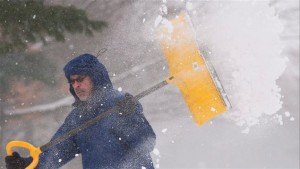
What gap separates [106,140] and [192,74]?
3.16ft

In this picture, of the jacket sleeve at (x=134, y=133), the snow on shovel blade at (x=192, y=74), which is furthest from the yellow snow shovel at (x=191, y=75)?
the jacket sleeve at (x=134, y=133)

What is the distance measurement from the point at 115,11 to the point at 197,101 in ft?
20.2

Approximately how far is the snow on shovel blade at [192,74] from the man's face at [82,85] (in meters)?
0.73

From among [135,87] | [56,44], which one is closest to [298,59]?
[135,87]

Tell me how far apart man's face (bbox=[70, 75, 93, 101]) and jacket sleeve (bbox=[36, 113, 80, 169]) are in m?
0.25

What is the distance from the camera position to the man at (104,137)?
326cm

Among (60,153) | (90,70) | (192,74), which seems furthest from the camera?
(90,70)

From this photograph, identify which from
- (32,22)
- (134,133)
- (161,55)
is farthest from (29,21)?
(161,55)

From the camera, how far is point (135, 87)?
12.0 m

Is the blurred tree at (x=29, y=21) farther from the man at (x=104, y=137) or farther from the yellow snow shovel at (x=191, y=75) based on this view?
the yellow snow shovel at (x=191, y=75)

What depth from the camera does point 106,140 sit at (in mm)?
3291

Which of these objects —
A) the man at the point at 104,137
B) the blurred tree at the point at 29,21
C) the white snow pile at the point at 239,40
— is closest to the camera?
the man at the point at 104,137

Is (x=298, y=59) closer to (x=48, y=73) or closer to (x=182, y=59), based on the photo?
(x=48, y=73)

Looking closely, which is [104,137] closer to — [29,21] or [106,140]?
[106,140]
